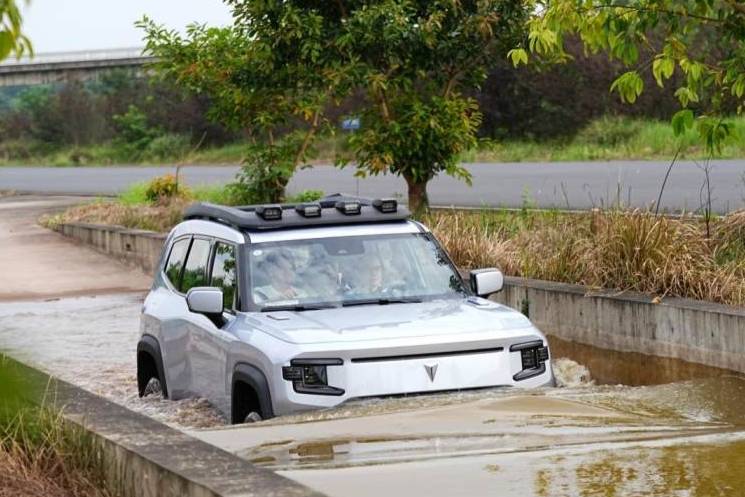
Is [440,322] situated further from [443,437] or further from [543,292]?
[543,292]

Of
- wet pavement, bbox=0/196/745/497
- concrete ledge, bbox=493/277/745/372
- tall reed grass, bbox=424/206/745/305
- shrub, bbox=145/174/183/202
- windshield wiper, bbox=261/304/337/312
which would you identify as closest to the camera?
wet pavement, bbox=0/196/745/497

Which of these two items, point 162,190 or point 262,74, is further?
point 162,190

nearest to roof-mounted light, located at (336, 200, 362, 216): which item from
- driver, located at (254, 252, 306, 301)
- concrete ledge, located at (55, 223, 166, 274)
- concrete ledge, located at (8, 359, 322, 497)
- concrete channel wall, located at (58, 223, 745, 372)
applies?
driver, located at (254, 252, 306, 301)

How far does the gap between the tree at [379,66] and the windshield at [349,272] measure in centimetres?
773

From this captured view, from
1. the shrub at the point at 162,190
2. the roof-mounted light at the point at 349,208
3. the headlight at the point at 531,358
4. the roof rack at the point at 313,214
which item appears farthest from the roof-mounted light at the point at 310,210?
the shrub at the point at 162,190

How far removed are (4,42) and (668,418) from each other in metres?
6.45

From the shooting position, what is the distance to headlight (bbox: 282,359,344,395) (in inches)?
307

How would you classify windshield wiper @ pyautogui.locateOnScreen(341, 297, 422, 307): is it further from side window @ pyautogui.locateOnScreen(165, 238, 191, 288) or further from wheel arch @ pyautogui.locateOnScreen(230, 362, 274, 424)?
side window @ pyautogui.locateOnScreen(165, 238, 191, 288)

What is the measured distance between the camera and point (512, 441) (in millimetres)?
7148

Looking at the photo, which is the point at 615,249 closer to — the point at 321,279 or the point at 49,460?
the point at 321,279

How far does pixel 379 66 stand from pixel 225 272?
29.0 ft

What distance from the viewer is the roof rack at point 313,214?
9.23 meters

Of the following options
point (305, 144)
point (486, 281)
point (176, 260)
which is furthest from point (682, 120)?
point (305, 144)

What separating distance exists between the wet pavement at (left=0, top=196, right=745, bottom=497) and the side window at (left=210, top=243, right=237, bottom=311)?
2.15 feet
